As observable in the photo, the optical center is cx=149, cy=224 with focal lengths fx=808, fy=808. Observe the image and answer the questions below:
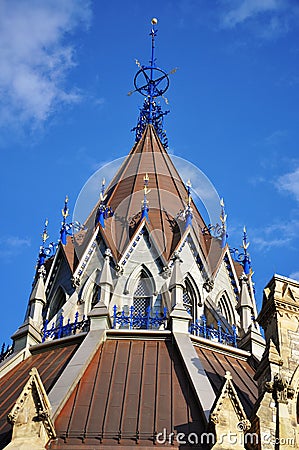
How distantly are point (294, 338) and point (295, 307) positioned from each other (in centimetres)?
89

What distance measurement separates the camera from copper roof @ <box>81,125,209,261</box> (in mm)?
33094

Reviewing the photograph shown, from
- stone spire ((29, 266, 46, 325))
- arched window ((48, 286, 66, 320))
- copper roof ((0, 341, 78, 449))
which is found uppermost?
arched window ((48, 286, 66, 320))

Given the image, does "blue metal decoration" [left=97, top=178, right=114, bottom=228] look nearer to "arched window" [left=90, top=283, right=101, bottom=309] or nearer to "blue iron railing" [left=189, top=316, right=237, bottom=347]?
"arched window" [left=90, top=283, right=101, bottom=309]

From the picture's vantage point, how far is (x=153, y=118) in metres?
42.7

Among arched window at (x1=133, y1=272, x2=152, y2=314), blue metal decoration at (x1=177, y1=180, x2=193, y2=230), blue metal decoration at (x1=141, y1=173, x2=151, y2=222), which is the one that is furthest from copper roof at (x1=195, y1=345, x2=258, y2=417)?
blue metal decoration at (x1=141, y1=173, x2=151, y2=222)

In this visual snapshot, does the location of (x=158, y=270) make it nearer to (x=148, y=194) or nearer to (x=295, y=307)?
(x=148, y=194)

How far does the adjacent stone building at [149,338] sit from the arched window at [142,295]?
0.14 feet

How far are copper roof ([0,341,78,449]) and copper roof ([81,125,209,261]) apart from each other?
5.86 metres

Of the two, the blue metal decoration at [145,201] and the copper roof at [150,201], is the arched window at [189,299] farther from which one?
the blue metal decoration at [145,201]

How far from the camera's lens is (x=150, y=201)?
3484 cm

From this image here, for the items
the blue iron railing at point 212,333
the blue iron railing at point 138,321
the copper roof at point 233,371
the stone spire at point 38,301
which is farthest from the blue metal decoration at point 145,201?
the copper roof at point 233,371

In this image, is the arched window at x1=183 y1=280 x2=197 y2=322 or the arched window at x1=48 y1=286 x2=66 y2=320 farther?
the arched window at x1=48 y1=286 x2=66 y2=320

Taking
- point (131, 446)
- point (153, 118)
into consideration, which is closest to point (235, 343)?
point (131, 446)

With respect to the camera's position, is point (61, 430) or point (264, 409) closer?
point (264, 409)
